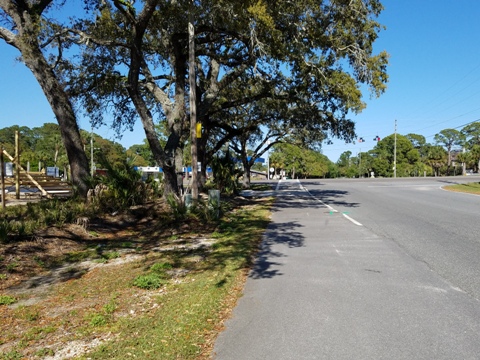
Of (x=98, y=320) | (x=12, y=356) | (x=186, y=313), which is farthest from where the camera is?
(x=186, y=313)

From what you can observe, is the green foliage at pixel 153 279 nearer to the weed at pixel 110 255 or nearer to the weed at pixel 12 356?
the weed at pixel 110 255

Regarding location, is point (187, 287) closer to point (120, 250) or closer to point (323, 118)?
point (120, 250)

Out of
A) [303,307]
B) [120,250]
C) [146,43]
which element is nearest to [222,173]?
[146,43]

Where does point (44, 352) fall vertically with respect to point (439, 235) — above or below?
below

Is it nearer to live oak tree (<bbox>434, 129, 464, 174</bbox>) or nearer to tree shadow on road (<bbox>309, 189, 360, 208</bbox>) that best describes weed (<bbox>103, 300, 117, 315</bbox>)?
tree shadow on road (<bbox>309, 189, 360, 208</bbox>)

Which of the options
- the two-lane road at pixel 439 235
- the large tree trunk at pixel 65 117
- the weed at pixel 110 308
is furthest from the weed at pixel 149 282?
the large tree trunk at pixel 65 117

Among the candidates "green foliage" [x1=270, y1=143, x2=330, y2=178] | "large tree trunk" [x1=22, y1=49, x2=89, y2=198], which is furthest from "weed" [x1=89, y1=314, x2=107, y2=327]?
"green foliage" [x1=270, y1=143, x2=330, y2=178]

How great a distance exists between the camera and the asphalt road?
3.85 meters

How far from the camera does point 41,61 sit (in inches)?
479

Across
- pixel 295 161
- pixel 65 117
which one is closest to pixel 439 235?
pixel 65 117

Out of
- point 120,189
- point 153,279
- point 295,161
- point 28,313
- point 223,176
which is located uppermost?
point 295,161

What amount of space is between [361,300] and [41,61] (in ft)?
37.6

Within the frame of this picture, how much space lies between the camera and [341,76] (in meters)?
15.5

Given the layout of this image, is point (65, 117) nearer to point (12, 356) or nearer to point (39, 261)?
point (39, 261)
